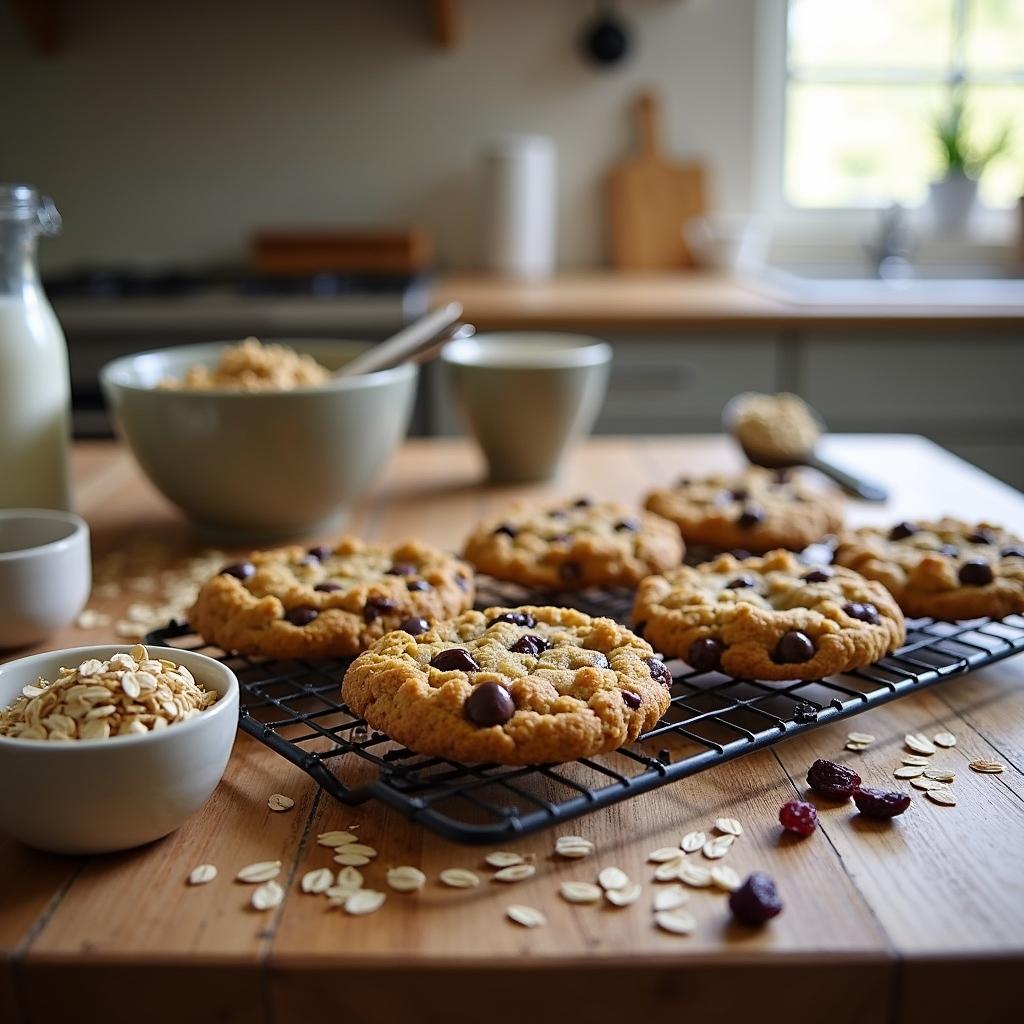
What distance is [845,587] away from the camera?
3.57ft

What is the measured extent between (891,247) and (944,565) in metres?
2.61

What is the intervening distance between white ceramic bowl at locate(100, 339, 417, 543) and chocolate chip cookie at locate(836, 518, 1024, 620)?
596 mm

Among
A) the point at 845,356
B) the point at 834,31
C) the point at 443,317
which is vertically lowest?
the point at 845,356

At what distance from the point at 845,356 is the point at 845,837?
7.03ft

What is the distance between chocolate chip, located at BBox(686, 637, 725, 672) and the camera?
38.7 inches

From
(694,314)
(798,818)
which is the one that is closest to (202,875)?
(798,818)

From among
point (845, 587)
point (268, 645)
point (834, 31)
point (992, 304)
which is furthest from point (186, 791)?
point (834, 31)

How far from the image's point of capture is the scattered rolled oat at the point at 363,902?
2.33ft

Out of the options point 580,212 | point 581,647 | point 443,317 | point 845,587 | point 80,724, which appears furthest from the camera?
point 580,212

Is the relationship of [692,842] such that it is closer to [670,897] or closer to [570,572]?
[670,897]

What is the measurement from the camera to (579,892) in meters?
0.73

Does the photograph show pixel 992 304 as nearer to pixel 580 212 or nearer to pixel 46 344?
pixel 580 212

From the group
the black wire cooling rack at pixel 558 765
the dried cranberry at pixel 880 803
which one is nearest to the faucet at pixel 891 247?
the black wire cooling rack at pixel 558 765

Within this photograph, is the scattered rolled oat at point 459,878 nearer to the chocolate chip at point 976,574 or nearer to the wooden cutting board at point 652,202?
the chocolate chip at point 976,574
